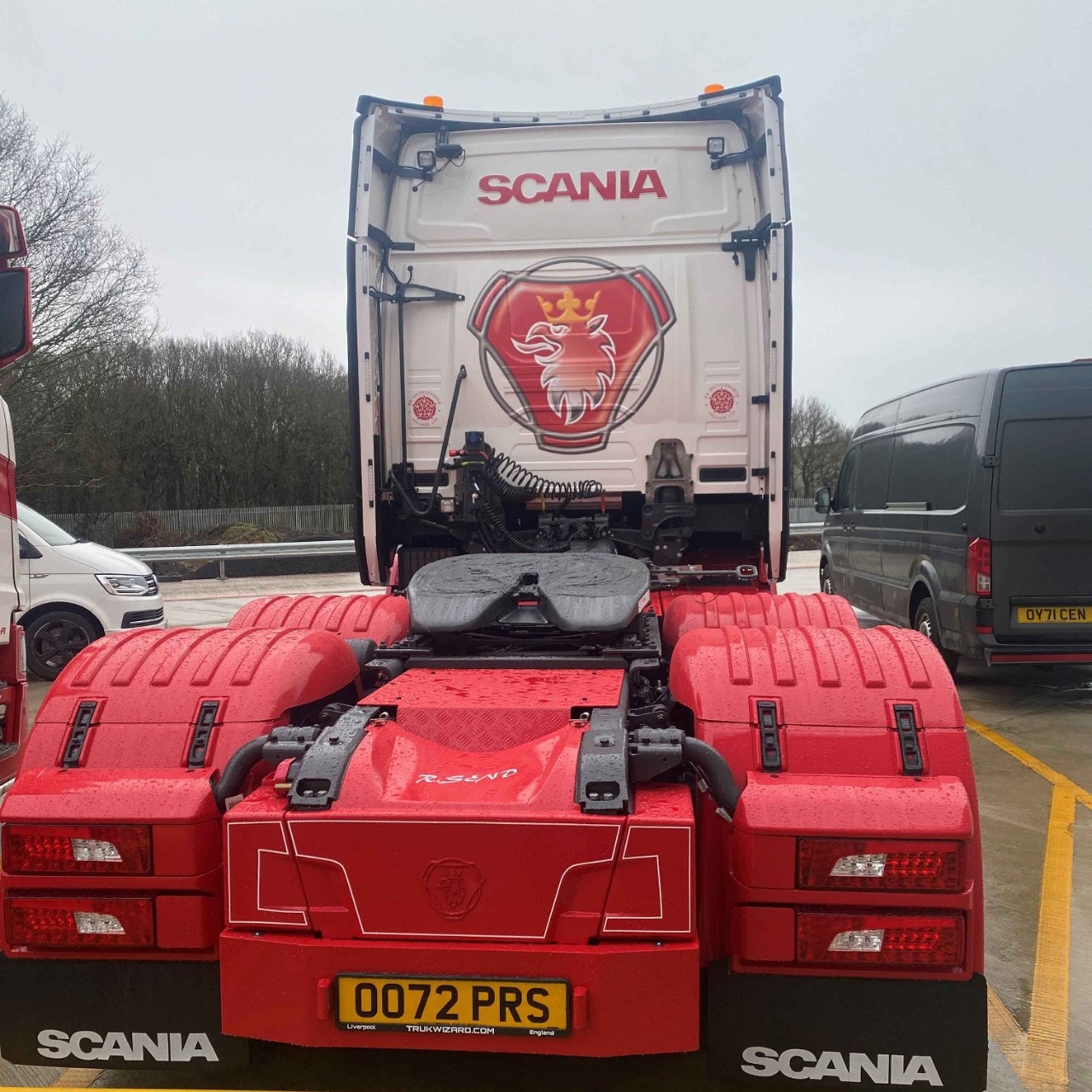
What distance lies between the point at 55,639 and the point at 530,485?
19.2 feet

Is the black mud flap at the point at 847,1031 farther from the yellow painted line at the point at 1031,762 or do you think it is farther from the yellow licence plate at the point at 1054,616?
Answer: the yellow licence plate at the point at 1054,616

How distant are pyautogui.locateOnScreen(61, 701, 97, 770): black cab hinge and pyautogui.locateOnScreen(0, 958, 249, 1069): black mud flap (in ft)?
1.59

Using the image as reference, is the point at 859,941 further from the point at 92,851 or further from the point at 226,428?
the point at 226,428

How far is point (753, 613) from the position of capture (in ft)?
14.0

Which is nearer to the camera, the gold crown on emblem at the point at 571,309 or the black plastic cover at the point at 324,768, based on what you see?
the black plastic cover at the point at 324,768

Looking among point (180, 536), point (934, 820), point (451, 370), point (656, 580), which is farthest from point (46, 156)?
point (934, 820)

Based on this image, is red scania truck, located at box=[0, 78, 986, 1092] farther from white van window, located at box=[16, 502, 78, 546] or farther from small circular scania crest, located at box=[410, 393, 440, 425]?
white van window, located at box=[16, 502, 78, 546]

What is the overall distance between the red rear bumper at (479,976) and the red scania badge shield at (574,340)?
3.70 metres

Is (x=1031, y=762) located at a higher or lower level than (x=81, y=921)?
lower

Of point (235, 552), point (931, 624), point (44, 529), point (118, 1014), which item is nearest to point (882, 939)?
point (118, 1014)

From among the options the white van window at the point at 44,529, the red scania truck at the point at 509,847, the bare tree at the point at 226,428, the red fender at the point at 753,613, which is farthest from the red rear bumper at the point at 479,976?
the bare tree at the point at 226,428

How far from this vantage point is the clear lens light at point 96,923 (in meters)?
2.31

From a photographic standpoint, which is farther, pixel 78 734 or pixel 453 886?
pixel 78 734

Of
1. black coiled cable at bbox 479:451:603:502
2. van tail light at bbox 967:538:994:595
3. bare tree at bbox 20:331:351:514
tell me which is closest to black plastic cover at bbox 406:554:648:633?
black coiled cable at bbox 479:451:603:502
